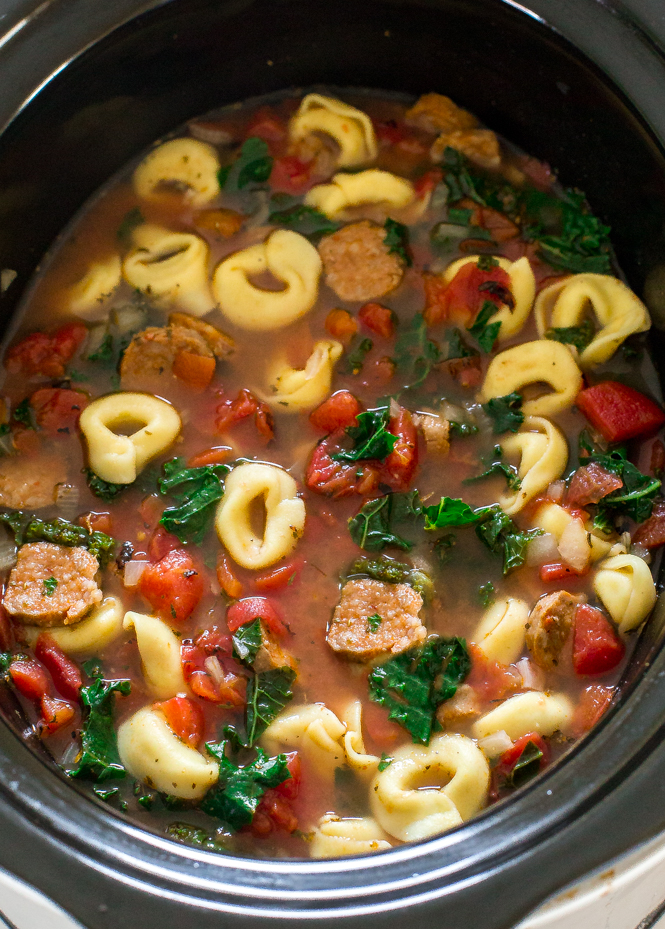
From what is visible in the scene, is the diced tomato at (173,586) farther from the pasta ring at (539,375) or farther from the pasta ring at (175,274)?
the pasta ring at (539,375)

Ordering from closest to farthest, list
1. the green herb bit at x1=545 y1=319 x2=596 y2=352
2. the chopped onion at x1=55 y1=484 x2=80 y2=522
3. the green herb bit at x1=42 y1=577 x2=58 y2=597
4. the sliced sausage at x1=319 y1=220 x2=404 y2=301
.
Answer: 1. the green herb bit at x1=42 y1=577 x2=58 y2=597
2. the chopped onion at x1=55 y1=484 x2=80 y2=522
3. the green herb bit at x1=545 y1=319 x2=596 y2=352
4. the sliced sausage at x1=319 y1=220 x2=404 y2=301

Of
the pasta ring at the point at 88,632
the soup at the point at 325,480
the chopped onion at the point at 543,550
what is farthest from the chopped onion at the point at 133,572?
the chopped onion at the point at 543,550

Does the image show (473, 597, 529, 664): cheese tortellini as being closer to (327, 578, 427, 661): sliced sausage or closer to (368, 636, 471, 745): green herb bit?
(368, 636, 471, 745): green herb bit

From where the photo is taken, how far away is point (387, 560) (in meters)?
3.46

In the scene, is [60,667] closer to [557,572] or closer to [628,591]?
[557,572]

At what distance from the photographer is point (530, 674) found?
331 cm

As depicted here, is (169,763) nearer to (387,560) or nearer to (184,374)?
(387,560)

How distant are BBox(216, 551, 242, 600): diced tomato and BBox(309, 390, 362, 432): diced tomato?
67cm

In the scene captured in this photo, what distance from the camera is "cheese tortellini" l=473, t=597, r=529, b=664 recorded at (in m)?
3.28

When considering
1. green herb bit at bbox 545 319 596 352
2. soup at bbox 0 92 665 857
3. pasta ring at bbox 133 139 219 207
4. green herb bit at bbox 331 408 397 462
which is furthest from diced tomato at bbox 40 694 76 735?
green herb bit at bbox 545 319 596 352

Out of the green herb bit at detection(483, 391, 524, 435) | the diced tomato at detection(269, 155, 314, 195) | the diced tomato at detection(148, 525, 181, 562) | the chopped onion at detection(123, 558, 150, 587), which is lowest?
the chopped onion at detection(123, 558, 150, 587)

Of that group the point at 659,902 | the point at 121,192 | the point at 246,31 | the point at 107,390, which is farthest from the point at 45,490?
the point at 659,902

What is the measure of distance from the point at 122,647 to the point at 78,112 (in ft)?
6.85

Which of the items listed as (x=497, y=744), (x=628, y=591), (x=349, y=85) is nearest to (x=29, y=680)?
(x=497, y=744)
